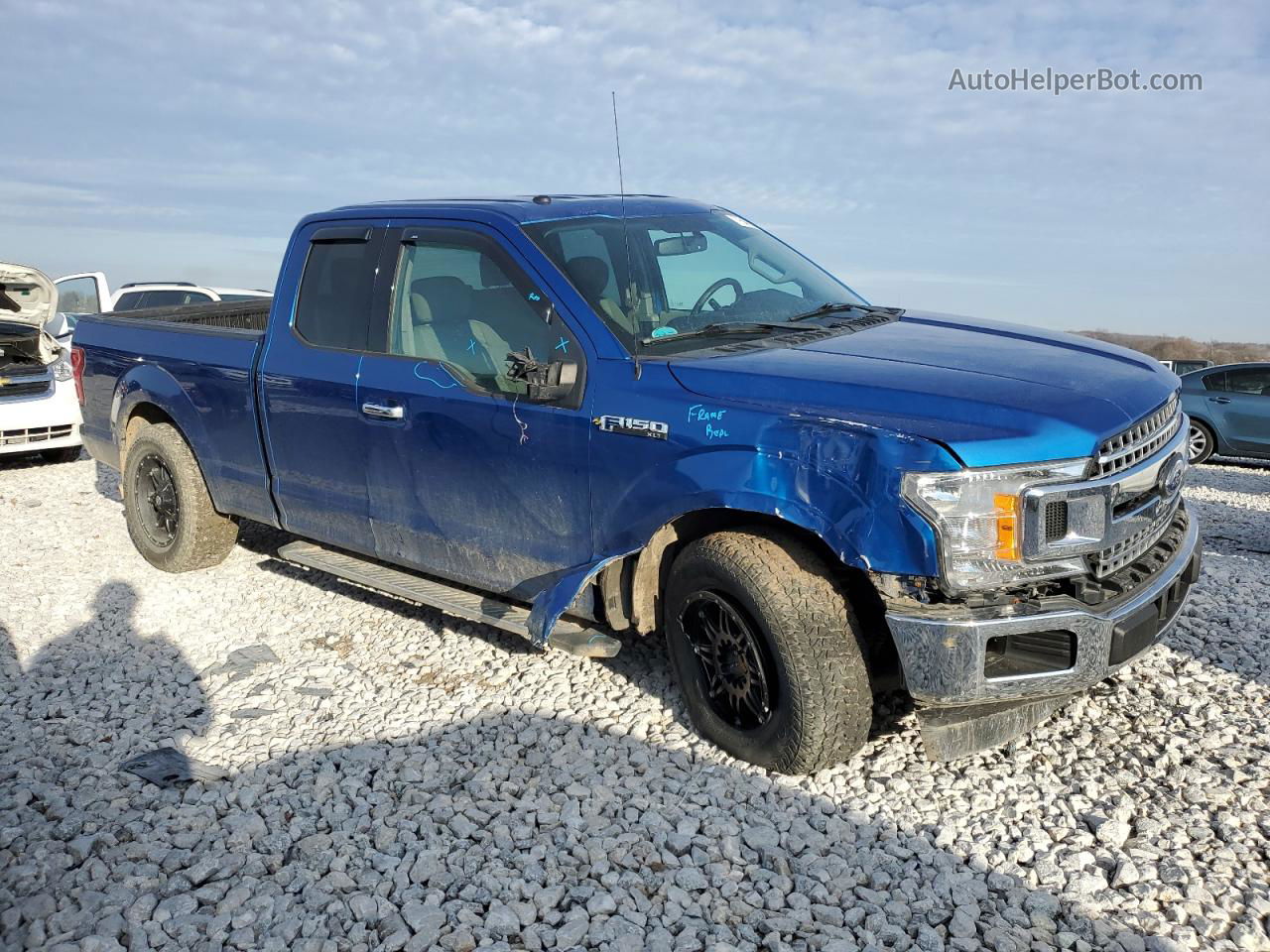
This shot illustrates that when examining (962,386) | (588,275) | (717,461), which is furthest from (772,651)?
(588,275)

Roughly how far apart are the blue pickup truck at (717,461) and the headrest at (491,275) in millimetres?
11

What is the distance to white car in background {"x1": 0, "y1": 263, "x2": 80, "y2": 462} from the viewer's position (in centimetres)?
1020

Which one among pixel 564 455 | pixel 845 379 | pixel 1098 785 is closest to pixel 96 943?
pixel 564 455

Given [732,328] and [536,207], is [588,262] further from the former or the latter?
[732,328]

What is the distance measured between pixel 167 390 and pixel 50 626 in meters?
1.46

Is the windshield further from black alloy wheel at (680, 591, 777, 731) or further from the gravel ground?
the gravel ground

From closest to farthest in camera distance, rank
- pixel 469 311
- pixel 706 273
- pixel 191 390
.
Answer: pixel 469 311 < pixel 706 273 < pixel 191 390

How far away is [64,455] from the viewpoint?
1128 cm

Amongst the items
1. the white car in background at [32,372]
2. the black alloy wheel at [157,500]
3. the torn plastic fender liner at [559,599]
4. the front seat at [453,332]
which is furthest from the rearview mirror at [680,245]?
the white car in background at [32,372]

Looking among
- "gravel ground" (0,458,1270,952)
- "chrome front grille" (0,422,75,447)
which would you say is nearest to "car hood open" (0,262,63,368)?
"chrome front grille" (0,422,75,447)

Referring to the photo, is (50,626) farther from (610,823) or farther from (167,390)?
(610,823)

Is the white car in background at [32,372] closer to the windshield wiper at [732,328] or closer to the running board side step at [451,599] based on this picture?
the running board side step at [451,599]

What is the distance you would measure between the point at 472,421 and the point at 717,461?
4.10 ft

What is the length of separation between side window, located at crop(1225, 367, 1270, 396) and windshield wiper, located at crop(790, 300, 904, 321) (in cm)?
1096
